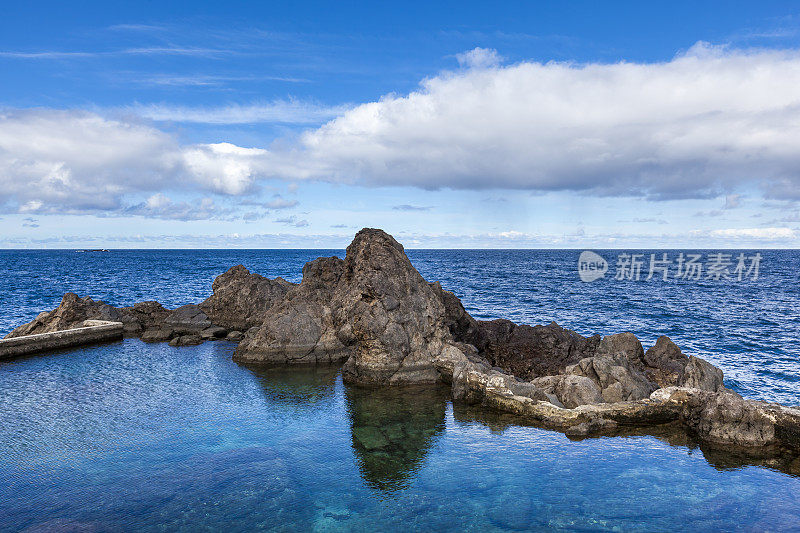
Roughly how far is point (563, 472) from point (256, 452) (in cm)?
1171

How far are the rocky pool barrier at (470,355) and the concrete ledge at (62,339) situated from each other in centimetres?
245

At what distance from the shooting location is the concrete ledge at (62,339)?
34500mm

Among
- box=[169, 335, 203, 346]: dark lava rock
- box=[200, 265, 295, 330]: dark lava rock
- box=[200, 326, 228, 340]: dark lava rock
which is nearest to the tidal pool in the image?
box=[169, 335, 203, 346]: dark lava rock

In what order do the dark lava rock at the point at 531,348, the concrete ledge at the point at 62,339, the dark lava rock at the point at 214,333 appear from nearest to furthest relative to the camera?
the dark lava rock at the point at 531,348
the concrete ledge at the point at 62,339
the dark lava rock at the point at 214,333

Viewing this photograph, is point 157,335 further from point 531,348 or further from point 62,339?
point 531,348

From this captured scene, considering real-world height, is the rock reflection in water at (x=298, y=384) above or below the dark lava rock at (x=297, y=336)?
below

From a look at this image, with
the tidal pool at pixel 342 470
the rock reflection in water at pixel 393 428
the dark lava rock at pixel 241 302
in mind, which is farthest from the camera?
the dark lava rock at pixel 241 302

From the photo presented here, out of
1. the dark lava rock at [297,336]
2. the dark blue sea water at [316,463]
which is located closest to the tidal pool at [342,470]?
the dark blue sea water at [316,463]

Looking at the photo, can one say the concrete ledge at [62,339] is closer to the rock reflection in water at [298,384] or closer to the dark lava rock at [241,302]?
the dark lava rock at [241,302]

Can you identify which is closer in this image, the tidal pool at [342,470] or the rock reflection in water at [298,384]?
the tidal pool at [342,470]

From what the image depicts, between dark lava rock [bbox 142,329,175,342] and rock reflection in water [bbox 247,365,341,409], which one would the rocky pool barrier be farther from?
rock reflection in water [bbox 247,365,341,409]

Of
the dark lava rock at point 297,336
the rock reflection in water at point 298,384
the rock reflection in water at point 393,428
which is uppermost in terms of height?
the dark lava rock at point 297,336

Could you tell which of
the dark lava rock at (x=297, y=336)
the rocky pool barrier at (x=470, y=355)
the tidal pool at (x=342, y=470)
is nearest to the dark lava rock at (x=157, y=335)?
the rocky pool barrier at (x=470, y=355)

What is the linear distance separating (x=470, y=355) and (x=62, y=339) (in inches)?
1224
